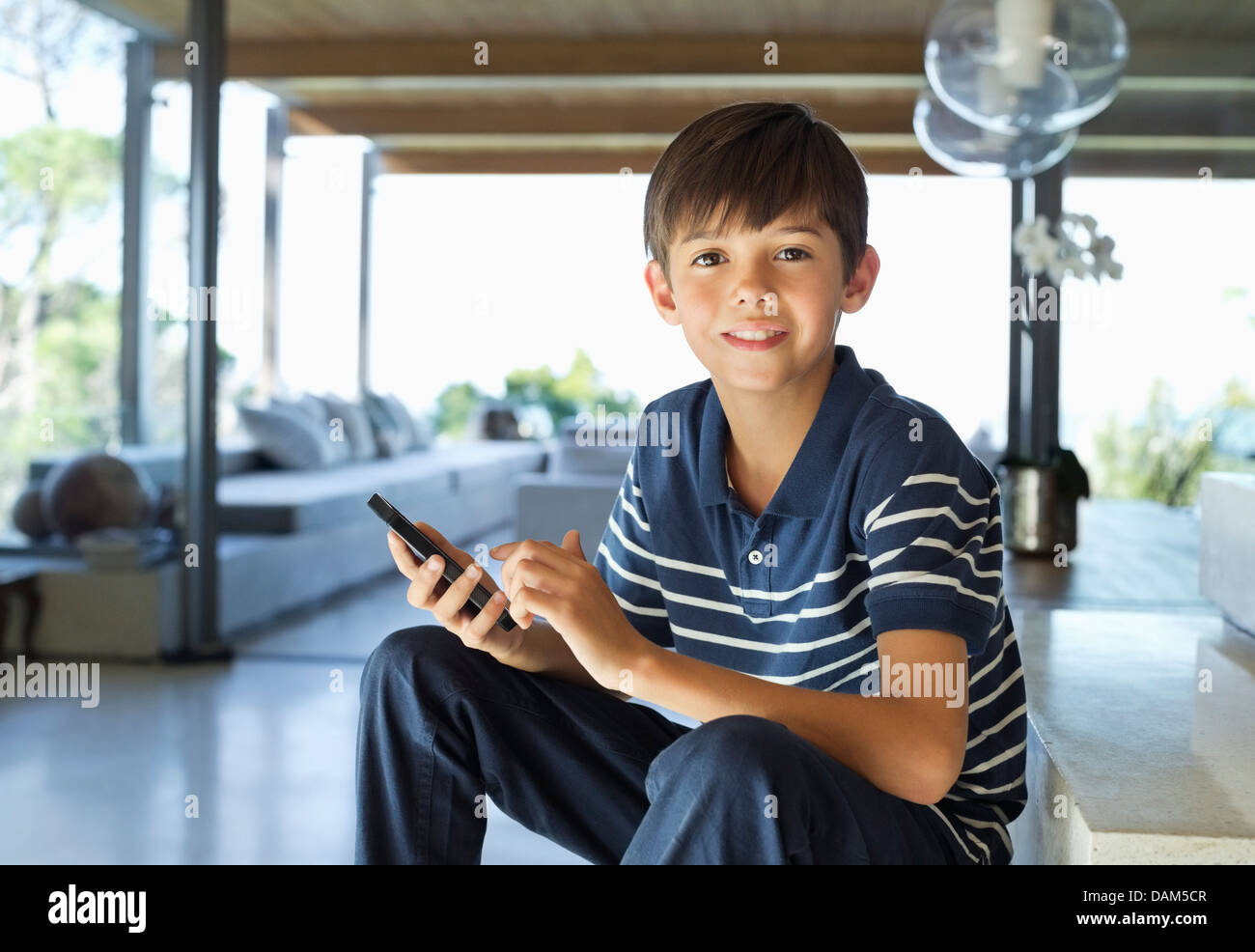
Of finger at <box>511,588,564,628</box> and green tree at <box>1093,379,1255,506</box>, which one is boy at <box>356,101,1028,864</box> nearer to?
finger at <box>511,588,564,628</box>

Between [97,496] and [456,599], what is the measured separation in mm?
2678

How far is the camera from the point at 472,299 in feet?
14.2

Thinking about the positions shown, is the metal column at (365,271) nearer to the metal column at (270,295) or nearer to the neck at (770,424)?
the metal column at (270,295)

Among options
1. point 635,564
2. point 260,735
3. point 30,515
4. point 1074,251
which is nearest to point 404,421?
point 30,515

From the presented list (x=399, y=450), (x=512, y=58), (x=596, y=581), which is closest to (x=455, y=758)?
(x=596, y=581)

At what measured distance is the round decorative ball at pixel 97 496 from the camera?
127 inches

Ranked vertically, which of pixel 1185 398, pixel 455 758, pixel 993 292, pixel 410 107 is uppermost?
pixel 410 107

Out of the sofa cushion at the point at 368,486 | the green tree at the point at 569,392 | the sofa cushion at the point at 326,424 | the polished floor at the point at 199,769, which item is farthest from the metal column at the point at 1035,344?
the sofa cushion at the point at 326,424

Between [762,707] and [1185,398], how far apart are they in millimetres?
2242

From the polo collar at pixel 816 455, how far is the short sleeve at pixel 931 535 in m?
0.05

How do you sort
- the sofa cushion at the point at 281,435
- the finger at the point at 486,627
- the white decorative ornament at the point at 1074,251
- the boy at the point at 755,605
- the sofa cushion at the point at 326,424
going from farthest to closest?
the sofa cushion at the point at 326,424 → the sofa cushion at the point at 281,435 → the white decorative ornament at the point at 1074,251 → the finger at the point at 486,627 → the boy at the point at 755,605

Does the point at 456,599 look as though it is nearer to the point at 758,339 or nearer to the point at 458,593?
the point at 458,593

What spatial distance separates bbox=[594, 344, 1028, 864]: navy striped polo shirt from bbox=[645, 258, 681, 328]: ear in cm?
9
